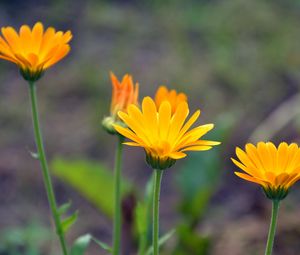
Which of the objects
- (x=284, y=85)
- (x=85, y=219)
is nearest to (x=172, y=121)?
(x=85, y=219)

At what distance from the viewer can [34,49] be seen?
166 centimetres

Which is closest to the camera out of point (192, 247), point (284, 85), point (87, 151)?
point (192, 247)

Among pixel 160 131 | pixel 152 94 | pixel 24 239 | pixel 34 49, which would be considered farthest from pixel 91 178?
pixel 152 94

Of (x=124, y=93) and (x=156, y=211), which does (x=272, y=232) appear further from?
(x=124, y=93)

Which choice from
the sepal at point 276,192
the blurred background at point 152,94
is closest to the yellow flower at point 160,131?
the sepal at point 276,192

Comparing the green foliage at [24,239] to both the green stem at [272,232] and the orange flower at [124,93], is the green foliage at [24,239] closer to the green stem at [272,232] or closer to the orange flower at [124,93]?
the orange flower at [124,93]

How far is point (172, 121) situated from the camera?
142 centimetres

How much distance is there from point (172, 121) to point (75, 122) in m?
2.83

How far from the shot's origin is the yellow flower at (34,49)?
157cm

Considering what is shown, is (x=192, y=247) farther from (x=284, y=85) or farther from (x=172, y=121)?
(x=284, y=85)

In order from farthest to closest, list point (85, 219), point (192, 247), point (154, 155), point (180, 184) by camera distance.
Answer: point (85, 219) < point (180, 184) < point (192, 247) < point (154, 155)

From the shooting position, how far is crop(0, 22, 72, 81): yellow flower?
157 centimetres

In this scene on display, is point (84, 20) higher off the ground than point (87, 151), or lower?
higher

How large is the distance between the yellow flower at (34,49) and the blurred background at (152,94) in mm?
897
